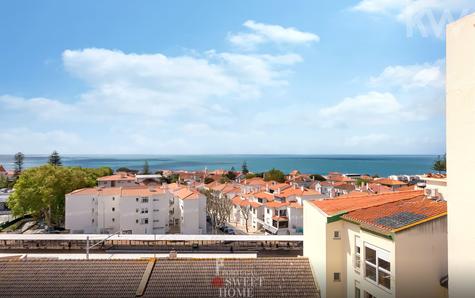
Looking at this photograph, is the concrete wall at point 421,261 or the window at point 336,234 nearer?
the concrete wall at point 421,261

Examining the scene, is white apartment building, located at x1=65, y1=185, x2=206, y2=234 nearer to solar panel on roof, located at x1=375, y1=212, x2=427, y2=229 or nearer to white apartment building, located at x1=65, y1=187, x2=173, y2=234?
white apartment building, located at x1=65, y1=187, x2=173, y2=234

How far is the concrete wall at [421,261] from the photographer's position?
6.83 metres

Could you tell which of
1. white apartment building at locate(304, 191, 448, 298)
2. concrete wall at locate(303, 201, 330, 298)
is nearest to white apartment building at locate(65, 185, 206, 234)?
concrete wall at locate(303, 201, 330, 298)

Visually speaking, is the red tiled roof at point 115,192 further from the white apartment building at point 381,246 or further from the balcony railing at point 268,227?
the white apartment building at point 381,246

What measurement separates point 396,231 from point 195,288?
24.4 ft

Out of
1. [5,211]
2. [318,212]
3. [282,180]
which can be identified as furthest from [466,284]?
[282,180]

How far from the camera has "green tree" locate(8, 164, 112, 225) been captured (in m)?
32.0

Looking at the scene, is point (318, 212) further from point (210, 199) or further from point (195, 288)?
point (210, 199)

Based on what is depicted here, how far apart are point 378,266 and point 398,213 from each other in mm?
1354

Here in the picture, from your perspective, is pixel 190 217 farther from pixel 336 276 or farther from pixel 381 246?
pixel 381 246

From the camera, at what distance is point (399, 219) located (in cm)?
728
